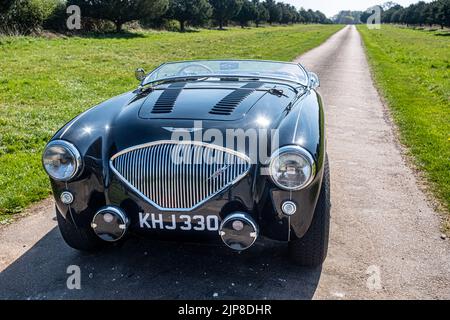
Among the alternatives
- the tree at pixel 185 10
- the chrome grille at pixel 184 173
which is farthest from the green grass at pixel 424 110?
the tree at pixel 185 10

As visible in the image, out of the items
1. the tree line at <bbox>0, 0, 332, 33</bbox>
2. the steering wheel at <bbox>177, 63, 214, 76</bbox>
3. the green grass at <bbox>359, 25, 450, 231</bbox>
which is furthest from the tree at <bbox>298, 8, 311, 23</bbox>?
the steering wheel at <bbox>177, 63, 214, 76</bbox>

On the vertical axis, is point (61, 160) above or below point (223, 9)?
below

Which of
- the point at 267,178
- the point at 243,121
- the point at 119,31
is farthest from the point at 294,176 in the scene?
the point at 119,31

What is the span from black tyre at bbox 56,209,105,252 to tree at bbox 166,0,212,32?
40512 millimetres

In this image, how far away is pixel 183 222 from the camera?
2.76 m

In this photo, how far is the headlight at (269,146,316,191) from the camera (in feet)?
8.82

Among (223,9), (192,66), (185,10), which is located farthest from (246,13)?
(192,66)

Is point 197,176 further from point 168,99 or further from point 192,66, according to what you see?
point 192,66

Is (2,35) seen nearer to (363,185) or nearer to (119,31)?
(119,31)

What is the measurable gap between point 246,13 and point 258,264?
65688mm

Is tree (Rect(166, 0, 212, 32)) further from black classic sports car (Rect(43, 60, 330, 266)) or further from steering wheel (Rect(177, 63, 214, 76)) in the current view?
black classic sports car (Rect(43, 60, 330, 266))

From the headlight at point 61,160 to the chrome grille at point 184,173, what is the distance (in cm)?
36

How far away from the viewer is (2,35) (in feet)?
68.3

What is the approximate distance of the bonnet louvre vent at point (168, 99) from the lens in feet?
10.6
